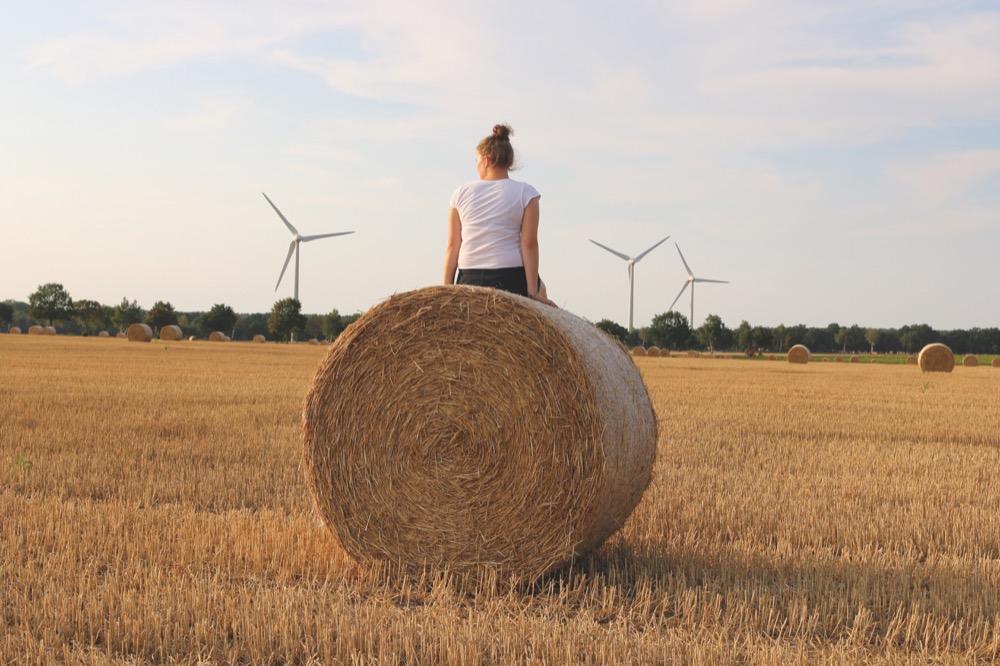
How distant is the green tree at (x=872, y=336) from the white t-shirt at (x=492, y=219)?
133m

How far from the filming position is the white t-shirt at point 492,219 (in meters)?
6.41

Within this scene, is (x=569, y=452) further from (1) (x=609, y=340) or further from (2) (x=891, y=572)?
(2) (x=891, y=572)

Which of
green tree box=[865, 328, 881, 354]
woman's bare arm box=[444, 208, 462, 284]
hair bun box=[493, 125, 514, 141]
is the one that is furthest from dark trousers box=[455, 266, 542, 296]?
green tree box=[865, 328, 881, 354]

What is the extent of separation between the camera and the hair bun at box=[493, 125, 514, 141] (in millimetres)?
6500

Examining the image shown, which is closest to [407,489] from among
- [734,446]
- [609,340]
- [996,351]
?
[609,340]

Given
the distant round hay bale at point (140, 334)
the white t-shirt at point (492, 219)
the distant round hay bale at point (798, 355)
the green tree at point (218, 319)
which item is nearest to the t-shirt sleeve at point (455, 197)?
the white t-shirt at point (492, 219)

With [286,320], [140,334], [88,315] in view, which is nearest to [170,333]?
[140,334]

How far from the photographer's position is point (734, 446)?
39.7 feet

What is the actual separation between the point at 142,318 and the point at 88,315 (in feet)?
19.4

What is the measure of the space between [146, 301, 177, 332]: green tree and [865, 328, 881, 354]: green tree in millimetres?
84329

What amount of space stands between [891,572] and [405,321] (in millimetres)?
3229

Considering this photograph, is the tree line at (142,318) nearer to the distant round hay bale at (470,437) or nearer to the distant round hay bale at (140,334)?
the distant round hay bale at (140,334)

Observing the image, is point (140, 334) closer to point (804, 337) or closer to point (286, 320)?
point (286, 320)

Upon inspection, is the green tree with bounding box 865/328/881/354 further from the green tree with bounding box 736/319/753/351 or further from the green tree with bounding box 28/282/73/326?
the green tree with bounding box 28/282/73/326
